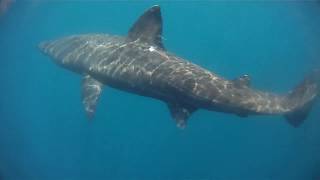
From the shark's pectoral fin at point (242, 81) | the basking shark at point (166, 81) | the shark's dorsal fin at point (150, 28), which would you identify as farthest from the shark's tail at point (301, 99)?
the shark's dorsal fin at point (150, 28)

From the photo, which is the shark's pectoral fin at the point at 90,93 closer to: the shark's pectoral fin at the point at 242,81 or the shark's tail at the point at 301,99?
the shark's pectoral fin at the point at 242,81

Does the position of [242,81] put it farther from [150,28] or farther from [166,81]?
[150,28]

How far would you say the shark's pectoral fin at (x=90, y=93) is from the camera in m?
10.0

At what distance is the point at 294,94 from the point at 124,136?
424 inches

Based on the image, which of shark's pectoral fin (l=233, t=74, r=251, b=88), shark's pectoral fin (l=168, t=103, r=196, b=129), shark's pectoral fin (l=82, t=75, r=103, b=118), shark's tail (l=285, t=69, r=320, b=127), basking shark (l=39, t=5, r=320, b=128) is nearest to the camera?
shark's pectoral fin (l=233, t=74, r=251, b=88)

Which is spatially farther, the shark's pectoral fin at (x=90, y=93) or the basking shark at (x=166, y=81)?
the shark's pectoral fin at (x=90, y=93)

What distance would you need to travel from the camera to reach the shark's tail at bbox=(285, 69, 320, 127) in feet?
31.3

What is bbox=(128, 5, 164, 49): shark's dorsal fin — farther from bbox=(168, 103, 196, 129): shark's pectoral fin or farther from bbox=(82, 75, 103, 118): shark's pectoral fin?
bbox=(82, 75, 103, 118): shark's pectoral fin

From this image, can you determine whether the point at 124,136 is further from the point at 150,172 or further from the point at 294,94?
the point at 294,94

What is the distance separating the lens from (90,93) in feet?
33.5

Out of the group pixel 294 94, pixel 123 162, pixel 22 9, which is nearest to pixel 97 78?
pixel 294 94

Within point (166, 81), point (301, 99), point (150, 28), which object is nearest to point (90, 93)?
point (150, 28)

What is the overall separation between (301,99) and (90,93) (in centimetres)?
490

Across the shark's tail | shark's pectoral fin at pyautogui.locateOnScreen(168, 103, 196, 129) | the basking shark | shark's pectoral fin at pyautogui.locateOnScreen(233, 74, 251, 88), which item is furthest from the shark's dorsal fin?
the shark's tail
